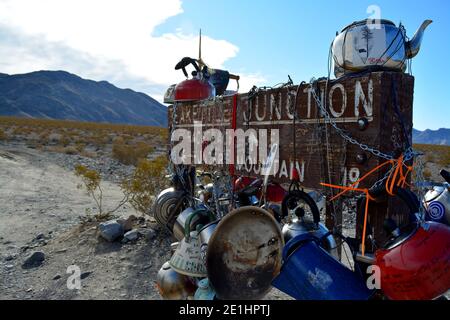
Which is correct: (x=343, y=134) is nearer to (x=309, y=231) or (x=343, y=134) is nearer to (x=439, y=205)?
(x=309, y=231)

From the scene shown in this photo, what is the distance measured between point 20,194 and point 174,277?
7325 millimetres

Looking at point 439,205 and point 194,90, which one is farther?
point 194,90

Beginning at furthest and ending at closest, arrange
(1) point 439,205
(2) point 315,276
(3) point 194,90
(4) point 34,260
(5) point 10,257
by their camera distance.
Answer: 1. (5) point 10,257
2. (4) point 34,260
3. (3) point 194,90
4. (1) point 439,205
5. (2) point 315,276

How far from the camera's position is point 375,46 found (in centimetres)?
175

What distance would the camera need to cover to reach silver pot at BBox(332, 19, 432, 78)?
1759 millimetres

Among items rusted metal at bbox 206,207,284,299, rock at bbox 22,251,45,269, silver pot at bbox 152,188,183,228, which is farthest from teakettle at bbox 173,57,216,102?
rock at bbox 22,251,45,269

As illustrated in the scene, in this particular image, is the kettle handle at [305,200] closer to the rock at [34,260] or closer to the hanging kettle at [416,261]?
the hanging kettle at [416,261]

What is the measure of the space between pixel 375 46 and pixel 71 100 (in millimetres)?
113897

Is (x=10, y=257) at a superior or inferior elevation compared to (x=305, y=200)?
inferior

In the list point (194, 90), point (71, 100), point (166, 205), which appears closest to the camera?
point (194, 90)

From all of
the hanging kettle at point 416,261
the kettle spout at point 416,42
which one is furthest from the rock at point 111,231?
the kettle spout at point 416,42

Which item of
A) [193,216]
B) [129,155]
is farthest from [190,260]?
[129,155]
